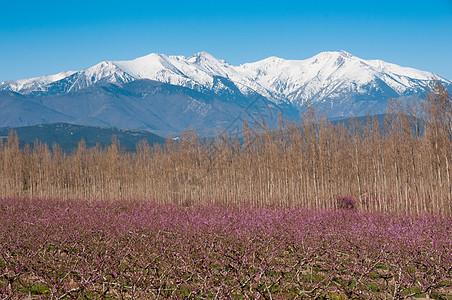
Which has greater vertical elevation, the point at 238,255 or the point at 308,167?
the point at 308,167

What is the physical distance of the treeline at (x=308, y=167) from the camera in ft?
70.6

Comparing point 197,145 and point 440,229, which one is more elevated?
point 197,145

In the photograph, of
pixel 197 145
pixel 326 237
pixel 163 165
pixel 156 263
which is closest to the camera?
pixel 156 263

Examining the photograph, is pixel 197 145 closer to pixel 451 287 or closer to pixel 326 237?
pixel 326 237

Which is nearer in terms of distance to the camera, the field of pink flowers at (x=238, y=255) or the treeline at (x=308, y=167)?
the field of pink flowers at (x=238, y=255)

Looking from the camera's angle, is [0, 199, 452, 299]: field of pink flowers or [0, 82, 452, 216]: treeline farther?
[0, 82, 452, 216]: treeline

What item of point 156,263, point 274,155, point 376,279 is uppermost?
point 274,155

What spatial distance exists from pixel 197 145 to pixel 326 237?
83.6 feet

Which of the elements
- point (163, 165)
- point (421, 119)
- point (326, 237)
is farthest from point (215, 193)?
point (326, 237)

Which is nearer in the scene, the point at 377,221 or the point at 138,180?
the point at 377,221

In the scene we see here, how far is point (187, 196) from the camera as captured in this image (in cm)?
3881

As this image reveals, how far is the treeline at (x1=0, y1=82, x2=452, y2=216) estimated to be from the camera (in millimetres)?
21531

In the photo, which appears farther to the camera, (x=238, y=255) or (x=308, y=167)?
(x=308, y=167)

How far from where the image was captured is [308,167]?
84.9ft
